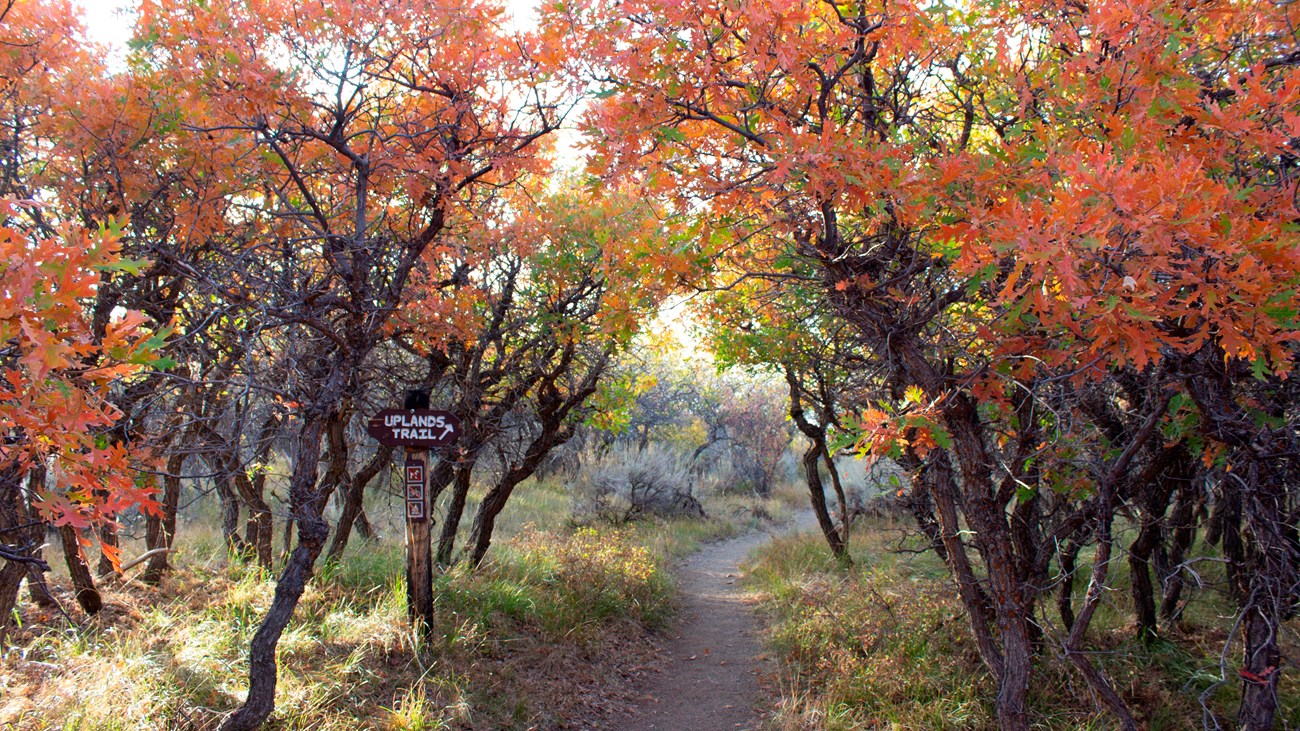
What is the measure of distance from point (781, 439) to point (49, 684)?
19122mm

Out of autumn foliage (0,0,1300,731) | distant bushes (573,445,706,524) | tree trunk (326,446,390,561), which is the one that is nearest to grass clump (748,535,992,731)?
autumn foliage (0,0,1300,731)

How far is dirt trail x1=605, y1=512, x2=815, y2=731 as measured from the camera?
5.66m

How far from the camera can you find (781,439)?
21703 mm

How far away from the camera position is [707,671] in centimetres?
676

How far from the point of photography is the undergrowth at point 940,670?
15.5ft

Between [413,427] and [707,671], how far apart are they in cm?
348

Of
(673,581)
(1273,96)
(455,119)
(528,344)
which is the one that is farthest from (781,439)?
(1273,96)

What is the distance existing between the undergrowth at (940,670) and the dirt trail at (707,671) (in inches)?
12.6

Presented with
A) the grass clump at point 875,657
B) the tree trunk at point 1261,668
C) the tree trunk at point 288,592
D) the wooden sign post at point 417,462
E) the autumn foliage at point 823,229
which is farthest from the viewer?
the wooden sign post at point 417,462

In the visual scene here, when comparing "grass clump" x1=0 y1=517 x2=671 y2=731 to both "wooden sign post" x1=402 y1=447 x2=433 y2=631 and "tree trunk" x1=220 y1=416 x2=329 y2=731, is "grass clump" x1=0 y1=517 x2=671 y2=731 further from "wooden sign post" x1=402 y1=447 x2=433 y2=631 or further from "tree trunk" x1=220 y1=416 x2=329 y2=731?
"tree trunk" x1=220 y1=416 x2=329 y2=731

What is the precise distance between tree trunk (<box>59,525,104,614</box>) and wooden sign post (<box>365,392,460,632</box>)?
2.13m

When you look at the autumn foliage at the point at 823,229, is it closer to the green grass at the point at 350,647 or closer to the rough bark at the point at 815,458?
the green grass at the point at 350,647

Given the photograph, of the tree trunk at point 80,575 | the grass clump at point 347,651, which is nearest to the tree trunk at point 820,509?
the grass clump at point 347,651

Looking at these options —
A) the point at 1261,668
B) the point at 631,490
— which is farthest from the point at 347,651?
the point at 631,490
